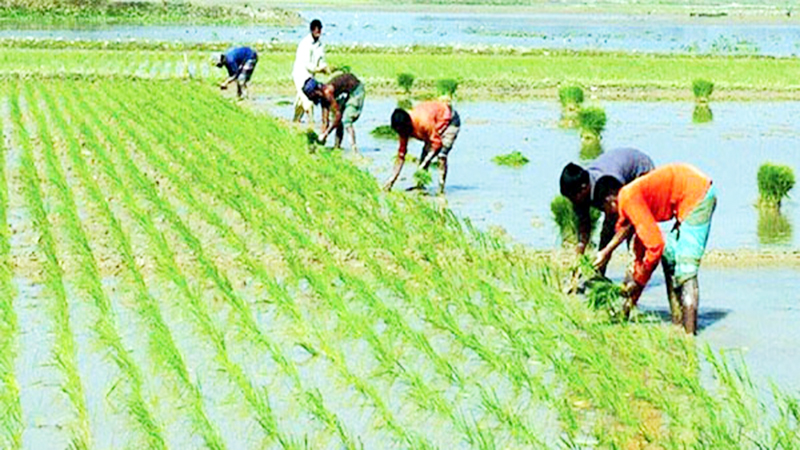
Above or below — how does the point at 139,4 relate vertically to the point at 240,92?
below

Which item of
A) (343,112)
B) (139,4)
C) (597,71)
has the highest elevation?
(343,112)

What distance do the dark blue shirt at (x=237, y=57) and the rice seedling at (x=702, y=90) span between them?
548 cm

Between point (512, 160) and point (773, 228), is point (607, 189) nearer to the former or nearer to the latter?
point (773, 228)

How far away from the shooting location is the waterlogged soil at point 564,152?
923 cm

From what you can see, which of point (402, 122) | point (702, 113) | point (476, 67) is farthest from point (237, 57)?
point (402, 122)

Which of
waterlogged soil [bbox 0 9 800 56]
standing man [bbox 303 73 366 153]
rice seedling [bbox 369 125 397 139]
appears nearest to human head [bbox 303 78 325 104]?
standing man [bbox 303 73 366 153]

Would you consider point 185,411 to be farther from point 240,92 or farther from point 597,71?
point 597,71

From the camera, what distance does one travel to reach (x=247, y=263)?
24.2ft

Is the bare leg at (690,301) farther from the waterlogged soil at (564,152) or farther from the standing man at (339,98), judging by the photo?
the standing man at (339,98)

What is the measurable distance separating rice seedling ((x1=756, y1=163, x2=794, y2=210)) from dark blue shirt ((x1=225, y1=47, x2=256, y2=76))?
774 centimetres

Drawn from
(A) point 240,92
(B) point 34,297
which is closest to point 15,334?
(B) point 34,297

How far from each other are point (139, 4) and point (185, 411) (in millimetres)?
47916

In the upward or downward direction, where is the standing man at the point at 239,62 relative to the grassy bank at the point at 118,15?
upward

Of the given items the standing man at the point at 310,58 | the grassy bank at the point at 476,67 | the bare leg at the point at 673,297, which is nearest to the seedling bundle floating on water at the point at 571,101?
the grassy bank at the point at 476,67
